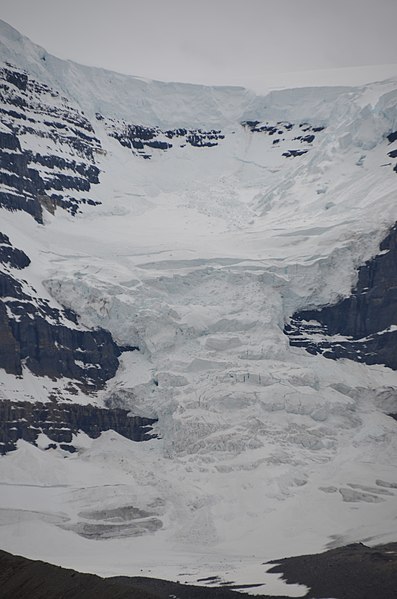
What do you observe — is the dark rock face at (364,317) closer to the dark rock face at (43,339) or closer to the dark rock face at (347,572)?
the dark rock face at (43,339)

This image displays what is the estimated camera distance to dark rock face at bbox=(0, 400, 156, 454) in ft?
513

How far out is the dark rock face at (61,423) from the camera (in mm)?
156250

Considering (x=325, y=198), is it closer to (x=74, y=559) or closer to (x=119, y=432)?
(x=119, y=432)

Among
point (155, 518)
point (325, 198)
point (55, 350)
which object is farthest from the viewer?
point (325, 198)

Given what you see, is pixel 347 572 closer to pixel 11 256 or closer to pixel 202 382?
pixel 202 382

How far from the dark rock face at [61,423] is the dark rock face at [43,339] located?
17.6ft

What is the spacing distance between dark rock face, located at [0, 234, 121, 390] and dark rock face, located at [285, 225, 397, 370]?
2579cm

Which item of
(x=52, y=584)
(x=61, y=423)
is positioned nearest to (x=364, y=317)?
(x=61, y=423)

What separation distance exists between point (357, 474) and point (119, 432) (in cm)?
3193

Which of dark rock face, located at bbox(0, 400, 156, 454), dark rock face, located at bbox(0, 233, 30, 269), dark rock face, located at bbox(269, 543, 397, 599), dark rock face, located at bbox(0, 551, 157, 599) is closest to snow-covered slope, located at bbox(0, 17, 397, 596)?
dark rock face, located at bbox(0, 233, 30, 269)

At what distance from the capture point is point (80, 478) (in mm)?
151500

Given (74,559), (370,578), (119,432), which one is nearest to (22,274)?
(119,432)

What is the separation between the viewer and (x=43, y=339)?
168 metres

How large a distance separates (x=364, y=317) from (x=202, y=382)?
1070 inches
